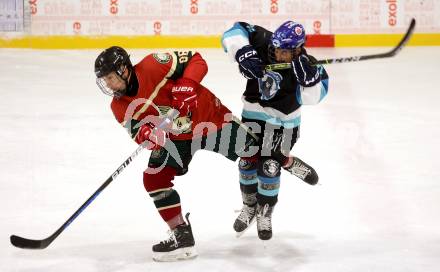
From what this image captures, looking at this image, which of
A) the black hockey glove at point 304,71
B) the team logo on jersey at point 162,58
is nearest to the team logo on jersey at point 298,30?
the black hockey glove at point 304,71

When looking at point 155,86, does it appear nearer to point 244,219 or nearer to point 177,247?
point 177,247

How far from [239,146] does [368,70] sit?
4.02 metres

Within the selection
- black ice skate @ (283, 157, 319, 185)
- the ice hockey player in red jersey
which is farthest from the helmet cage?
black ice skate @ (283, 157, 319, 185)

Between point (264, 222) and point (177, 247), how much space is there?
1.37 feet

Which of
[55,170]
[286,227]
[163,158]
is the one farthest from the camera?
[55,170]

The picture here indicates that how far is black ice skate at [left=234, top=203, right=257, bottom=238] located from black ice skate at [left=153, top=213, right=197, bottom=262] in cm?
32

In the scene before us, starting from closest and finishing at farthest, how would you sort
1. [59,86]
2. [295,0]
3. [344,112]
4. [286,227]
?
[286,227] < [344,112] < [59,86] < [295,0]

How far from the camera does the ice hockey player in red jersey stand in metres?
3.41

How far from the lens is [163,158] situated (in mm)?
3639

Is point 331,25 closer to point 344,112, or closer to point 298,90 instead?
point 344,112

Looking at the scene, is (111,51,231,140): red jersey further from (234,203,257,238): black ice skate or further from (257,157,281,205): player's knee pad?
(234,203,257,238): black ice skate

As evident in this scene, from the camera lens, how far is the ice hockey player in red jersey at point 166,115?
3.41 m

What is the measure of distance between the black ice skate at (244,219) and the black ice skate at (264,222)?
0.16m

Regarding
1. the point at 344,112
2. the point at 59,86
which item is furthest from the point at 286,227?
the point at 59,86
